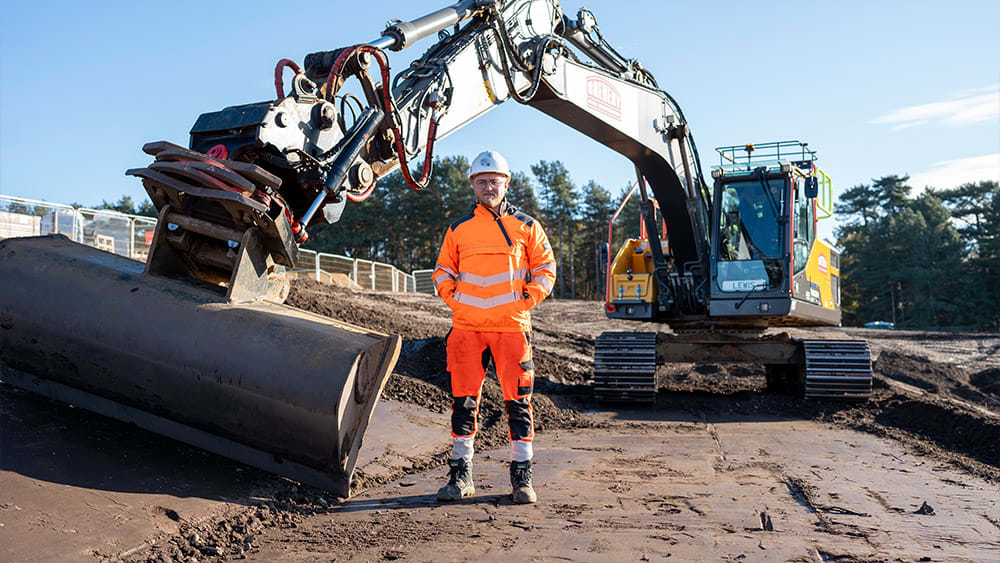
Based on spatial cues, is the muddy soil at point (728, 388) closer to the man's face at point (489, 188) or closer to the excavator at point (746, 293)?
the excavator at point (746, 293)

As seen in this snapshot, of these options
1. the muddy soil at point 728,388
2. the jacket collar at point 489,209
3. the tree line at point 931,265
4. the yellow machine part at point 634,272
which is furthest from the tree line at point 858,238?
the jacket collar at point 489,209

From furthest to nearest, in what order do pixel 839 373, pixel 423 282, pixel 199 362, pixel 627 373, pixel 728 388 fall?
pixel 423 282
pixel 728 388
pixel 627 373
pixel 839 373
pixel 199 362

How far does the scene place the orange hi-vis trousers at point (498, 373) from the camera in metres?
4.36

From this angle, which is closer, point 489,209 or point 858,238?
point 489,209

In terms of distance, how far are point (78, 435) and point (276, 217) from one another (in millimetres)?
1558

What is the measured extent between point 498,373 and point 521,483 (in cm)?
64

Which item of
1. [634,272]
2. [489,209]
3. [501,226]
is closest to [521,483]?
[501,226]

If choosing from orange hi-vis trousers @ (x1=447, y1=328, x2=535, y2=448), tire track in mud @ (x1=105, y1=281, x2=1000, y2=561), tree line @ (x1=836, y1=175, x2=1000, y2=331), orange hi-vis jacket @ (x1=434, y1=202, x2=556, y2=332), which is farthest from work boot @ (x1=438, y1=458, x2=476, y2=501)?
tree line @ (x1=836, y1=175, x2=1000, y2=331)

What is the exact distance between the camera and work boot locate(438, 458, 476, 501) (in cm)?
419

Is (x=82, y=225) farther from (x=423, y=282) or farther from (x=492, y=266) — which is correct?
(x=423, y=282)

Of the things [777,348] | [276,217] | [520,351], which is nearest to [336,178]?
[276,217]

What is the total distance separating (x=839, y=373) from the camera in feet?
29.7

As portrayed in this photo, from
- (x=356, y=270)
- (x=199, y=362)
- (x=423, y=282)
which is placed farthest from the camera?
(x=423, y=282)

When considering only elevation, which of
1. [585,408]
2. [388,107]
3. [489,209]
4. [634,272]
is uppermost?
[388,107]
